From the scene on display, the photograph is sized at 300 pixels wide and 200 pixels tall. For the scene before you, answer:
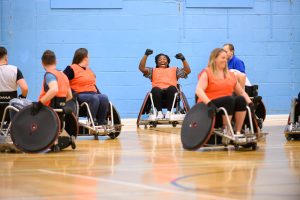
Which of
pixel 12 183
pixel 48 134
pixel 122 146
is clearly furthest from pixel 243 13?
pixel 12 183

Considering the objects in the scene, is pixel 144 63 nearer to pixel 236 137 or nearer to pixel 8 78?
pixel 8 78

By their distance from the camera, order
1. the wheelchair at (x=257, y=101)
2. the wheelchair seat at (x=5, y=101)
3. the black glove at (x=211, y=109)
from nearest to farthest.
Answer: the black glove at (x=211, y=109) → the wheelchair seat at (x=5, y=101) → the wheelchair at (x=257, y=101)

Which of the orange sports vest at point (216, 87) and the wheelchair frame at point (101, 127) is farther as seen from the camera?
the wheelchair frame at point (101, 127)

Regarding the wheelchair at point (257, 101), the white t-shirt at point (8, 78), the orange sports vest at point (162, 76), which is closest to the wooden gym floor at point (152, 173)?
the white t-shirt at point (8, 78)

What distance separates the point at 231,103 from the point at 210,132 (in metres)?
0.44

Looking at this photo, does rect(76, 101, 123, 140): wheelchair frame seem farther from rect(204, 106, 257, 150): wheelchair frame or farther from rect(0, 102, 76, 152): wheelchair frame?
rect(204, 106, 257, 150): wheelchair frame

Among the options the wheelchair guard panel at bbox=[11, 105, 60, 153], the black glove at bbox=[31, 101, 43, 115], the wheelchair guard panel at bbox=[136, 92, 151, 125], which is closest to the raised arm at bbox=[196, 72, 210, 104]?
the wheelchair guard panel at bbox=[11, 105, 60, 153]

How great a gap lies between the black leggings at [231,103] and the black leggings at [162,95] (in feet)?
14.4

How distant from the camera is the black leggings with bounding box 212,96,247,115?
7.39 m

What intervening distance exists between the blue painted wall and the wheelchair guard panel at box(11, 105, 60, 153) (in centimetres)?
516

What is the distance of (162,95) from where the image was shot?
472 inches

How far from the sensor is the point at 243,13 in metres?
13.1

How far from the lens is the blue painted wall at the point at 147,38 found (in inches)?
487

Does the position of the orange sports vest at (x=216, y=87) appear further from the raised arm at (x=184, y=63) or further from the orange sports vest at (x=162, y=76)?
the orange sports vest at (x=162, y=76)
